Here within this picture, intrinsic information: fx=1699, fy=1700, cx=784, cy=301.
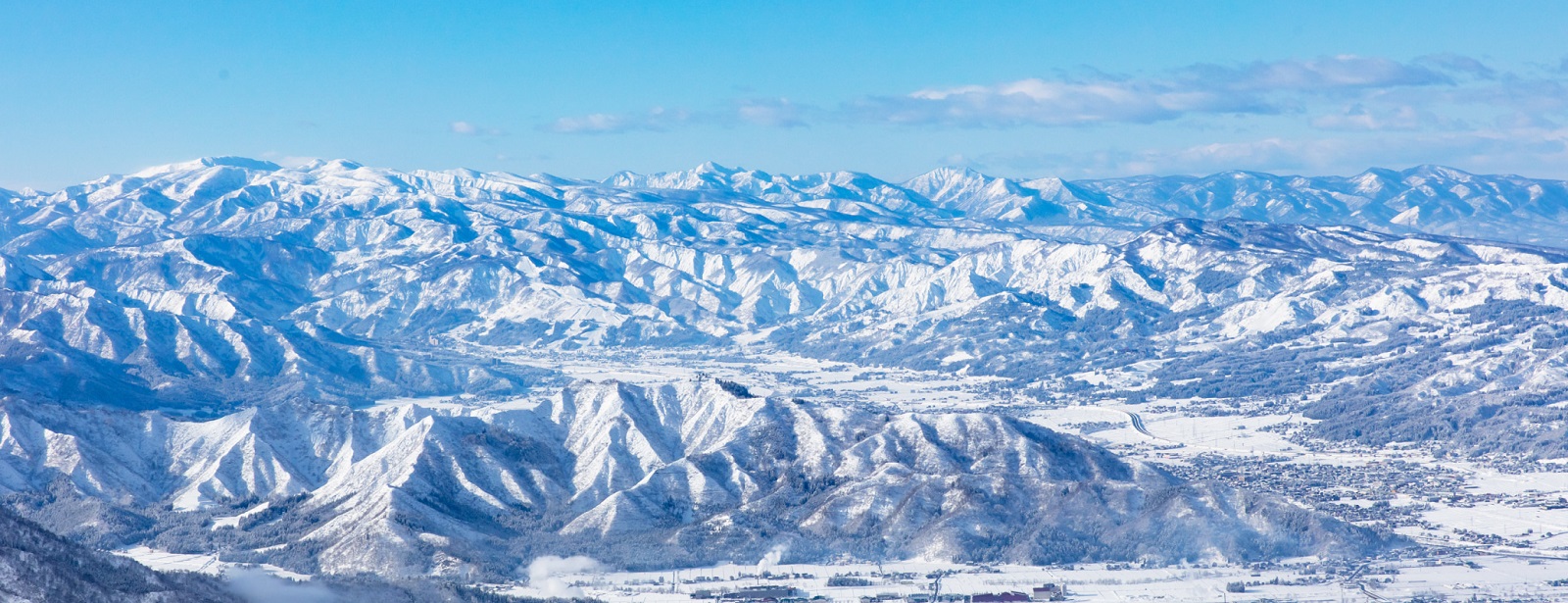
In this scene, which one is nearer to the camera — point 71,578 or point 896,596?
point 71,578

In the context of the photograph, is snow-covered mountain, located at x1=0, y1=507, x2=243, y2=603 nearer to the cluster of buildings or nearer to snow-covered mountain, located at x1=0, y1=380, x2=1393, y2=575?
snow-covered mountain, located at x1=0, y1=380, x2=1393, y2=575

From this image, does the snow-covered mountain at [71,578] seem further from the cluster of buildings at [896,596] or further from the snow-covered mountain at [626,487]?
the cluster of buildings at [896,596]

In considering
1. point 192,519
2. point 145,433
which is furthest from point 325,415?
point 192,519

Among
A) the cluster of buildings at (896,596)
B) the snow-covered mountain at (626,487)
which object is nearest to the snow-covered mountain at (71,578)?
the snow-covered mountain at (626,487)

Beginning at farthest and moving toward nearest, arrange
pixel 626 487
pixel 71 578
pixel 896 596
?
pixel 626 487 → pixel 896 596 → pixel 71 578

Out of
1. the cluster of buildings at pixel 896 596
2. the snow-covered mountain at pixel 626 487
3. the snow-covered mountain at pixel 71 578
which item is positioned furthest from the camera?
the snow-covered mountain at pixel 626 487

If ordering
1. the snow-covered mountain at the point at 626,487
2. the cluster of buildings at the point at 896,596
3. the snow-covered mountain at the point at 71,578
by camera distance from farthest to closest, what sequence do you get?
1. the snow-covered mountain at the point at 626,487
2. the cluster of buildings at the point at 896,596
3. the snow-covered mountain at the point at 71,578

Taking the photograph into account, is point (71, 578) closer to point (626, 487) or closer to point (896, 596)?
point (896, 596)

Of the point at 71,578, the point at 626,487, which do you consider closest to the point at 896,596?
the point at 626,487
